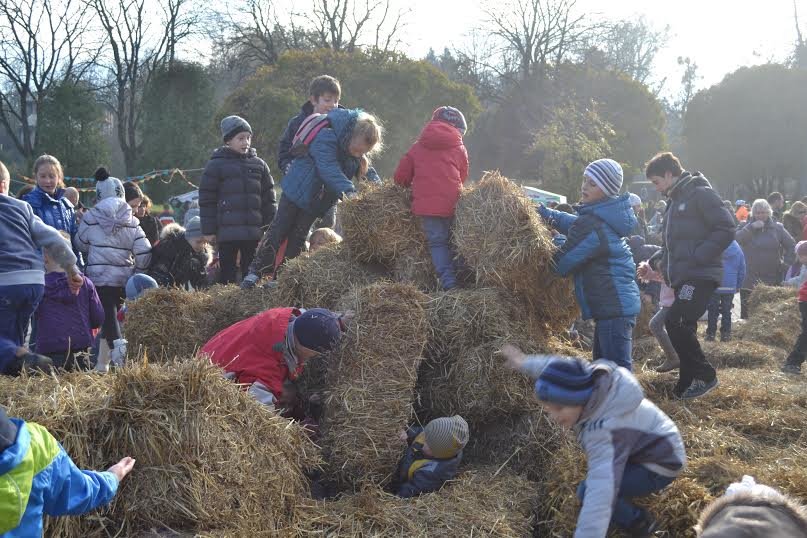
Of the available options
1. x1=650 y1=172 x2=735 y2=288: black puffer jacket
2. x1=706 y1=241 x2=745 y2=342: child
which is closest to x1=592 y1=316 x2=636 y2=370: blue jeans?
x1=650 y1=172 x2=735 y2=288: black puffer jacket

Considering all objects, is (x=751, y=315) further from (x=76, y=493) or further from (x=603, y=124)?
(x=603, y=124)

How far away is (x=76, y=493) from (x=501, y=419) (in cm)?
298

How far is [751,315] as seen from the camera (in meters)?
11.1

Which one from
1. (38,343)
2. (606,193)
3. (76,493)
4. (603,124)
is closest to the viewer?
(76,493)

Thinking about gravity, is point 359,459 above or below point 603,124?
below

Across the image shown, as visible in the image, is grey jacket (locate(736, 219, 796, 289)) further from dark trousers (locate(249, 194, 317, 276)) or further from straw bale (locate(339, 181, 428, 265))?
dark trousers (locate(249, 194, 317, 276))

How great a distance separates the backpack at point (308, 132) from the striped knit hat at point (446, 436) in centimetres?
321

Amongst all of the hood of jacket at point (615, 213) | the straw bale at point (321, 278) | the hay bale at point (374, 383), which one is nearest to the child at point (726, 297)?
the hood of jacket at point (615, 213)

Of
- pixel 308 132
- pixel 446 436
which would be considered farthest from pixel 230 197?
pixel 446 436

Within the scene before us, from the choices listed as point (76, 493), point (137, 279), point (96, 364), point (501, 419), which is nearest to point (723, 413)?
point (501, 419)

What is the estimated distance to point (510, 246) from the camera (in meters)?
5.45

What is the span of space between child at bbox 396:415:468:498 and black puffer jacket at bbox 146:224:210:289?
12.7 feet

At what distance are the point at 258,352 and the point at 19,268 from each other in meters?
2.05

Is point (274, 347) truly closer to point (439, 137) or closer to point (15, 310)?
point (15, 310)
